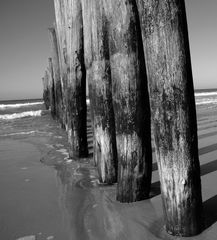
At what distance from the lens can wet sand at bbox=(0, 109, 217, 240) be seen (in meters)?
2.58

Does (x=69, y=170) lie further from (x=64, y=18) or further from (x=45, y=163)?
(x=64, y=18)

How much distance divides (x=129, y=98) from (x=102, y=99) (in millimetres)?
861

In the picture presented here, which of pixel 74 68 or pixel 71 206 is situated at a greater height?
pixel 74 68

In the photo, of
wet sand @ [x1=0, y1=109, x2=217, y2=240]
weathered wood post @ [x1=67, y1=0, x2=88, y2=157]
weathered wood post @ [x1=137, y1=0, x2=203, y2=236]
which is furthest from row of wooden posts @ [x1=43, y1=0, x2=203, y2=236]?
weathered wood post @ [x1=67, y1=0, x2=88, y2=157]

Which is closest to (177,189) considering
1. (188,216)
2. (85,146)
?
(188,216)

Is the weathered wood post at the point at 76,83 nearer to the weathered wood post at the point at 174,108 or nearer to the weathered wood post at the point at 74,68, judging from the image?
the weathered wood post at the point at 74,68

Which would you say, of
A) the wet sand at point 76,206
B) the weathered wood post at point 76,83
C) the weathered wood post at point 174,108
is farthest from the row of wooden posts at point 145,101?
the weathered wood post at point 76,83

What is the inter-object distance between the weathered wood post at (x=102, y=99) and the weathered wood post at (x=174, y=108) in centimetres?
133

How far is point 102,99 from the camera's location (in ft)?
11.9

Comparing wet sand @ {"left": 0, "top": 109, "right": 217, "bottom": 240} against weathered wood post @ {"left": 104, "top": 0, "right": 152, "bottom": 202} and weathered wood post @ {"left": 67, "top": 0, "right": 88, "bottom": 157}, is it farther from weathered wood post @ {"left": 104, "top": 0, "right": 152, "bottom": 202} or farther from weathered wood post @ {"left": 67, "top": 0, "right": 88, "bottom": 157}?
weathered wood post @ {"left": 67, "top": 0, "right": 88, "bottom": 157}

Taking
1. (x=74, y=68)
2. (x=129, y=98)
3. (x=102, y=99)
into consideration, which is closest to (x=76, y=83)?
(x=74, y=68)

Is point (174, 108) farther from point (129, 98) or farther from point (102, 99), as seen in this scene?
point (102, 99)

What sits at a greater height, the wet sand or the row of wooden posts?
the row of wooden posts

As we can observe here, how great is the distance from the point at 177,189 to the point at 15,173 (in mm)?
3416
